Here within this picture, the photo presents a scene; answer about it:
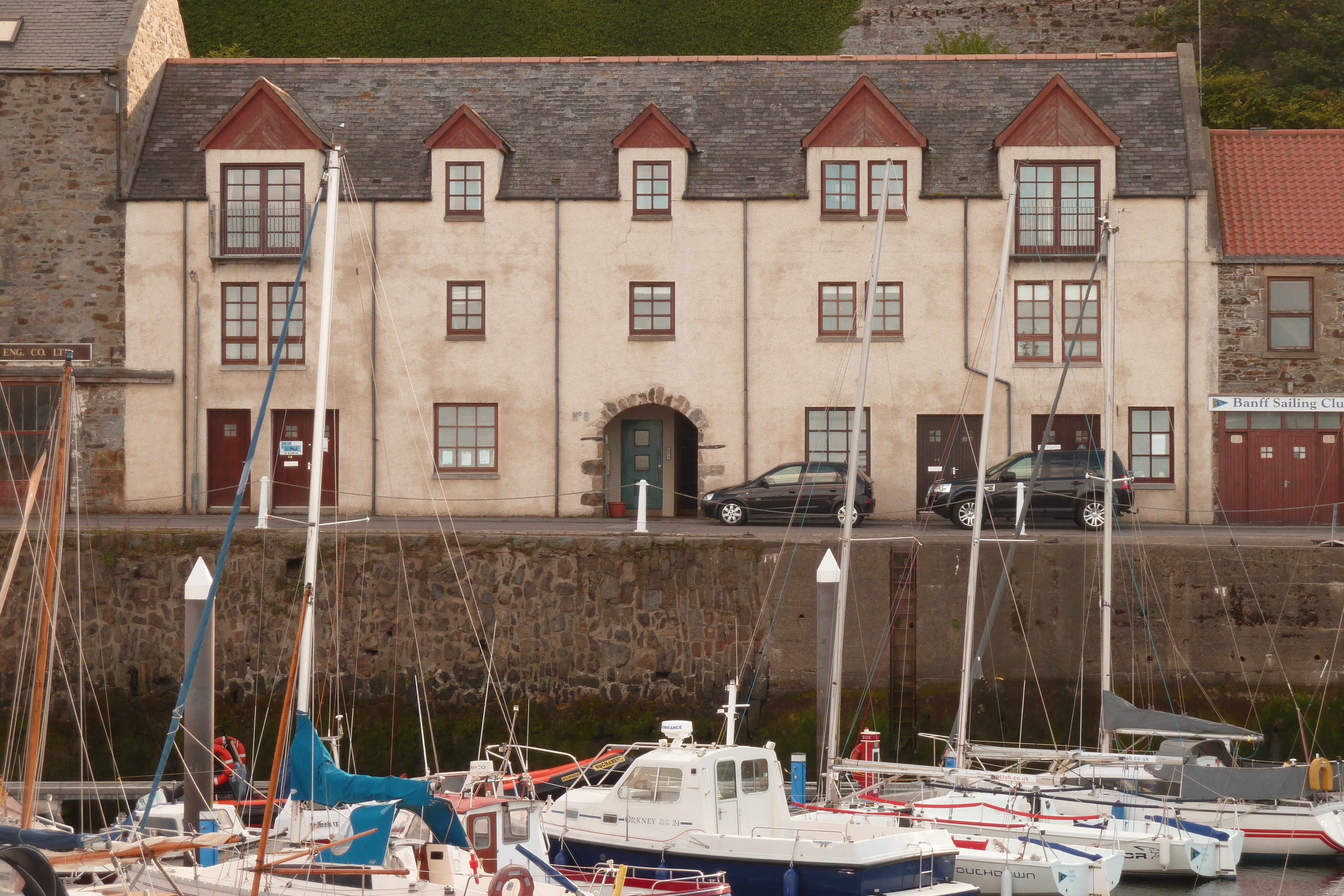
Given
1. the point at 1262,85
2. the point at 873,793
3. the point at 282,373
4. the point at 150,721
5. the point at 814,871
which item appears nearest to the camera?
the point at 814,871

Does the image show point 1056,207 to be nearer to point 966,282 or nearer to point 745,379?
point 966,282

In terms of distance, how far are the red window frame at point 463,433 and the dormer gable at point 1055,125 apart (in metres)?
12.1

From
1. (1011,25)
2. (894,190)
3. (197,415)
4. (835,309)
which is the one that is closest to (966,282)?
(894,190)

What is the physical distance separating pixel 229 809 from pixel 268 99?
19.1 metres

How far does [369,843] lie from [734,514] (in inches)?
633

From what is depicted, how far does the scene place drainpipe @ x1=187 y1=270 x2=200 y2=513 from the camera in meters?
33.1

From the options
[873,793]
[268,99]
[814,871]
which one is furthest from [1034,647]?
[268,99]

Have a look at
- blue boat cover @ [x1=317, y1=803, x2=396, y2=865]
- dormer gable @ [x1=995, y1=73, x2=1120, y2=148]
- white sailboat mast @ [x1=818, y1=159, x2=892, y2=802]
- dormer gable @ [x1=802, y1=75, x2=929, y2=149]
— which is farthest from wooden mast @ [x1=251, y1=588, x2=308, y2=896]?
dormer gable @ [x1=995, y1=73, x2=1120, y2=148]

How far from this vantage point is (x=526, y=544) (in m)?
24.9

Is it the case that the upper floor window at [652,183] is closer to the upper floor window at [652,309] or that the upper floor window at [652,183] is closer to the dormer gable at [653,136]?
the dormer gable at [653,136]

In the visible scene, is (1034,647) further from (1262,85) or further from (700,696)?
(1262,85)

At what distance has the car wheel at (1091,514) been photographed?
94.1 feet

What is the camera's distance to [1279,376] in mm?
32781

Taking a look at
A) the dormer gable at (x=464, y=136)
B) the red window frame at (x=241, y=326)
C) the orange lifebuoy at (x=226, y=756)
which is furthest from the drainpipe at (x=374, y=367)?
the orange lifebuoy at (x=226, y=756)
